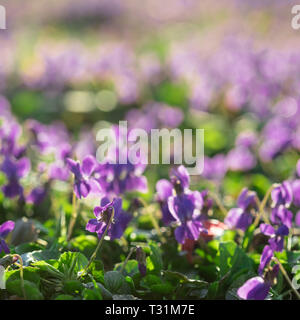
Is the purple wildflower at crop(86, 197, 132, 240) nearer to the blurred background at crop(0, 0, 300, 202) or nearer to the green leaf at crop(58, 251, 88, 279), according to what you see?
the green leaf at crop(58, 251, 88, 279)

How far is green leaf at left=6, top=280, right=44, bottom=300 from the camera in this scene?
1633 mm

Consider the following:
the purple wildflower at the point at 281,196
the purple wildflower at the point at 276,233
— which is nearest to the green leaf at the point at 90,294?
the purple wildflower at the point at 276,233

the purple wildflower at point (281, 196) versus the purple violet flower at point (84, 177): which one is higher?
the purple violet flower at point (84, 177)

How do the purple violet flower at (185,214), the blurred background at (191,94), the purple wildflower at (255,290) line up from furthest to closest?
1. the blurred background at (191,94)
2. the purple violet flower at (185,214)
3. the purple wildflower at (255,290)

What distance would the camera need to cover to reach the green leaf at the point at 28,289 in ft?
5.36

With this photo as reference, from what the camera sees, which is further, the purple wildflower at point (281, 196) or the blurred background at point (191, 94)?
the blurred background at point (191, 94)

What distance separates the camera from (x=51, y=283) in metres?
1.73

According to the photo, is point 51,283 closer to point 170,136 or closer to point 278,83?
point 170,136

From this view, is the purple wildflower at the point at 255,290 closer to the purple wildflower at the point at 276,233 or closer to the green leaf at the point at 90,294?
the purple wildflower at the point at 276,233

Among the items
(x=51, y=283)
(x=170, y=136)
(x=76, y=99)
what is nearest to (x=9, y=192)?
(x=51, y=283)

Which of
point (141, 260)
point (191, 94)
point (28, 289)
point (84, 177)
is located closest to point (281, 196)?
point (141, 260)

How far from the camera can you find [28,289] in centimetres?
163

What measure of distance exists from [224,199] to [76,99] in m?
2.66
